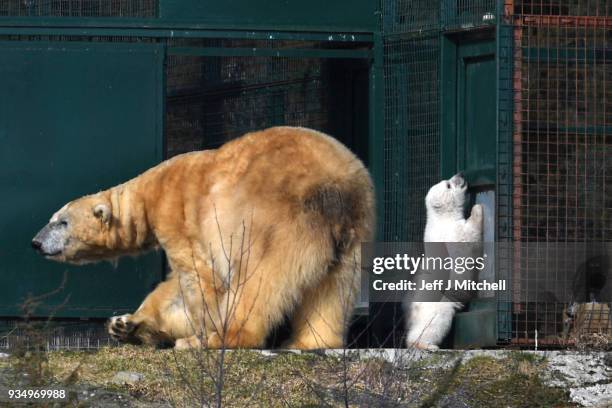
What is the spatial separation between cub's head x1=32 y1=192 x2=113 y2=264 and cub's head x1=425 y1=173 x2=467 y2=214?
2.53m

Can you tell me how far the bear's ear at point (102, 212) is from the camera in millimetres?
10656

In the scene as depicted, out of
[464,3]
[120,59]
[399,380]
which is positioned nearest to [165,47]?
[120,59]

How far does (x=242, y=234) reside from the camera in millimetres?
9773

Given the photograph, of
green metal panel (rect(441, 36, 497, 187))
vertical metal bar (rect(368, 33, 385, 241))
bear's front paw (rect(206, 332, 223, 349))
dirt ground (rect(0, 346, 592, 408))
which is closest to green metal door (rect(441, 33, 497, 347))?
green metal panel (rect(441, 36, 497, 187))

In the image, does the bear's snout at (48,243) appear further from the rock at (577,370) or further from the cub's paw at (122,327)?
the rock at (577,370)

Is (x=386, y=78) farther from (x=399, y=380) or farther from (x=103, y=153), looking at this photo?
(x=399, y=380)

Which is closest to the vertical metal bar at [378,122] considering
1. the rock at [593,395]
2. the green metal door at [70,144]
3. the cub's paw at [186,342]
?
the green metal door at [70,144]

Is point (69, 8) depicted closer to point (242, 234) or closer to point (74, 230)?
point (74, 230)

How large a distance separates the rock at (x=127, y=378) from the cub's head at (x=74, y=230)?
2.39m

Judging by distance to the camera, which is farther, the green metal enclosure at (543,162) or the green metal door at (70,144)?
the green metal door at (70,144)

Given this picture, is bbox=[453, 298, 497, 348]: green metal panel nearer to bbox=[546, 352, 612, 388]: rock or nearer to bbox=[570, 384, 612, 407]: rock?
bbox=[546, 352, 612, 388]: rock

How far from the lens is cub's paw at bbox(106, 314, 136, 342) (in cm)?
1016

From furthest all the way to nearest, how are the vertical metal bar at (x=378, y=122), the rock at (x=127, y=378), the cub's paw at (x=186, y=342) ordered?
the vertical metal bar at (x=378, y=122) → the cub's paw at (x=186, y=342) → the rock at (x=127, y=378)

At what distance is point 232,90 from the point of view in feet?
40.0
